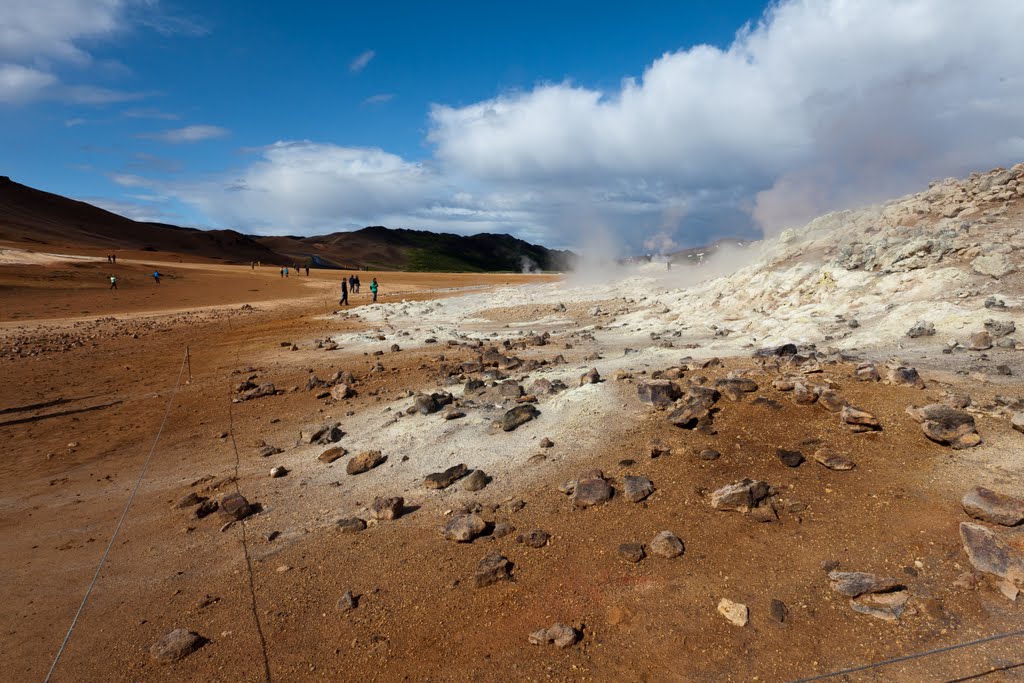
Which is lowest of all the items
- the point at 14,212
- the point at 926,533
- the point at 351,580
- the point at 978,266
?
the point at 351,580

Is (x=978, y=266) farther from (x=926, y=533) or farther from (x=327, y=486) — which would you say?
(x=327, y=486)

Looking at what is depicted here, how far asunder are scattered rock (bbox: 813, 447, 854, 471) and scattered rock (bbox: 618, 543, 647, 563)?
256 cm

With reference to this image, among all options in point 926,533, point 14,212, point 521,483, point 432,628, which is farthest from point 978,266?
point 14,212

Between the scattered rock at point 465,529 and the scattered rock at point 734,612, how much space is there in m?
2.58

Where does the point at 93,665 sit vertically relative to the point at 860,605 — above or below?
below

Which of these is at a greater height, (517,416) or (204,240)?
(204,240)

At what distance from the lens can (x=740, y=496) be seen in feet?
17.9

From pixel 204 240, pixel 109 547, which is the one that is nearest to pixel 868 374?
pixel 109 547

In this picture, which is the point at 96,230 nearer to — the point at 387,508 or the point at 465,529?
the point at 387,508

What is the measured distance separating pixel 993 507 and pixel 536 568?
14.1ft

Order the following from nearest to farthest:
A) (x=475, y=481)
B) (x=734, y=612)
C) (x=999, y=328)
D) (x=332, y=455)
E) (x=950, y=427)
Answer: (x=734, y=612)
(x=950, y=427)
(x=475, y=481)
(x=332, y=455)
(x=999, y=328)

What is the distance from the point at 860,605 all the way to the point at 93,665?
21.8 feet

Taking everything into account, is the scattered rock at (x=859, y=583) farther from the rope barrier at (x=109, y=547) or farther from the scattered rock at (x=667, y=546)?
the rope barrier at (x=109, y=547)

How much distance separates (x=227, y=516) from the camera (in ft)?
22.0
